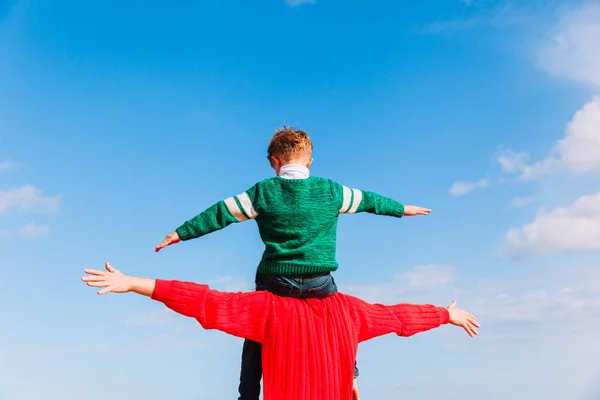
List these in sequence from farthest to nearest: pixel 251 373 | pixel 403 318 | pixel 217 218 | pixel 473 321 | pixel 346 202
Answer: pixel 473 321 → pixel 403 318 → pixel 346 202 → pixel 251 373 → pixel 217 218

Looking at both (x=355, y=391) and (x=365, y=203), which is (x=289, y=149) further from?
(x=355, y=391)

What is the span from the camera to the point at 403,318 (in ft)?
19.6

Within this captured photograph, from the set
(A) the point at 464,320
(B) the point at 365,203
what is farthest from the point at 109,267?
(A) the point at 464,320

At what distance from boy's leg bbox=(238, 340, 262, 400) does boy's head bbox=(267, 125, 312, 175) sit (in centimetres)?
148

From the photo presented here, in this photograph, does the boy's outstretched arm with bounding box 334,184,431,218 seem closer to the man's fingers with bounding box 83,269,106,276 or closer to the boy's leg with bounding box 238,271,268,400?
the boy's leg with bounding box 238,271,268,400

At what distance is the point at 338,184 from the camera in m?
5.78

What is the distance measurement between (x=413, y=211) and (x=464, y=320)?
3.58 ft

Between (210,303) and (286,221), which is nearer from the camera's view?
(210,303)

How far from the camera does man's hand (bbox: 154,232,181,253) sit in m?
5.34

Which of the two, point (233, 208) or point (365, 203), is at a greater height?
point (365, 203)

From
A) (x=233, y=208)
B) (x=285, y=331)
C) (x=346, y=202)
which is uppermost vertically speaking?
(x=346, y=202)

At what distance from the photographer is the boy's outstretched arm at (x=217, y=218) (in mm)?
5387

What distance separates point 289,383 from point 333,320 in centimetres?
61

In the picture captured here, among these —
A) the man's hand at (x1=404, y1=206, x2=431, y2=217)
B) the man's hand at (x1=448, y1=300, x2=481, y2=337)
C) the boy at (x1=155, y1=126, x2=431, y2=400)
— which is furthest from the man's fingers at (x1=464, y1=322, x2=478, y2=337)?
the boy at (x1=155, y1=126, x2=431, y2=400)
